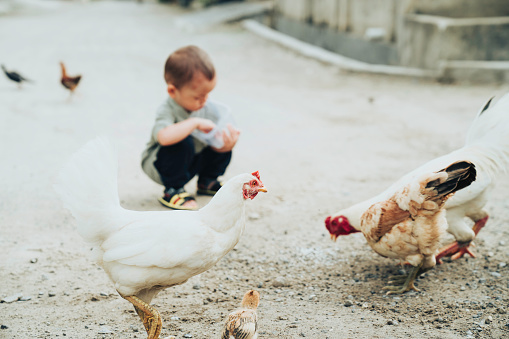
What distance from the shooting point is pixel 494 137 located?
3.15m

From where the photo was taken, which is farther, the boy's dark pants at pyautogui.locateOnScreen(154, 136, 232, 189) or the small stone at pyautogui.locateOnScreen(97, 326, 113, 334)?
the boy's dark pants at pyautogui.locateOnScreen(154, 136, 232, 189)

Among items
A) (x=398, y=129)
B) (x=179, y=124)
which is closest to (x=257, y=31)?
(x=398, y=129)

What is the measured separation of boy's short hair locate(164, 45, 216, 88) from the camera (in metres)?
3.69

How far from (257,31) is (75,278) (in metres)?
10.5

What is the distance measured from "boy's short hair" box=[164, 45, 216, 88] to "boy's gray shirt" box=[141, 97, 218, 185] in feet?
0.70

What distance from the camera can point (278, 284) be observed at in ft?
10.5

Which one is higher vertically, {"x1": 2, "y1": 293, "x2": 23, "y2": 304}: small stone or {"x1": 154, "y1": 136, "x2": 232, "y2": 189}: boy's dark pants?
{"x1": 154, "y1": 136, "x2": 232, "y2": 189}: boy's dark pants

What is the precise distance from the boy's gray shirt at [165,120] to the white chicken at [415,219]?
1.65 meters

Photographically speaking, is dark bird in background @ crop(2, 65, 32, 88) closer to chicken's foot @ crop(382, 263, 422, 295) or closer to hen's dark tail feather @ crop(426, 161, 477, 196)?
chicken's foot @ crop(382, 263, 422, 295)

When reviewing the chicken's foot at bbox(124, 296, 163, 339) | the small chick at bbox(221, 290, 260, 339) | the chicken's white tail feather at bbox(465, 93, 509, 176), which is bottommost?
the chicken's foot at bbox(124, 296, 163, 339)

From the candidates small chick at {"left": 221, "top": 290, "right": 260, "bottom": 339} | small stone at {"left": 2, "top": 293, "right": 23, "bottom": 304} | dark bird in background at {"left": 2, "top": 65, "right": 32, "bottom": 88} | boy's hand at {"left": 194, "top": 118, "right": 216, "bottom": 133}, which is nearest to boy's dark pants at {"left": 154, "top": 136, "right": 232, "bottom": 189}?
boy's hand at {"left": 194, "top": 118, "right": 216, "bottom": 133}

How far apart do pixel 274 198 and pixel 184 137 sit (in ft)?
3.59

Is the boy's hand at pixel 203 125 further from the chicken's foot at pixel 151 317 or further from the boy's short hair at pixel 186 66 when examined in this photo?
the chicken's foot at pixel 151 317

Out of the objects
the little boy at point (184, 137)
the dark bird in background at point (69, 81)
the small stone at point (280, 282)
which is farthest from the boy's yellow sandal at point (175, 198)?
the dark bird in background at point (69, 81)
